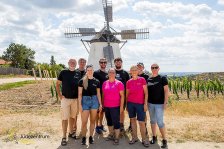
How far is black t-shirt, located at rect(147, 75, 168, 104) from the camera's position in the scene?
691 cm

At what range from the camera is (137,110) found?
704 cm

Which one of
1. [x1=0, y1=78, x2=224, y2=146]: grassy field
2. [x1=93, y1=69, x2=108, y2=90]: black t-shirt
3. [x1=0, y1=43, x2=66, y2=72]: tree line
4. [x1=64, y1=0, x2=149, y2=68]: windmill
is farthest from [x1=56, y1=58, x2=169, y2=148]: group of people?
[x1=0, y1=43, x2=66, y2=72]: tree line

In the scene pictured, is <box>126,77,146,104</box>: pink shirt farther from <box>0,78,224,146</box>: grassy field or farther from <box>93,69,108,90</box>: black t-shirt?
<box>0,78,224,146</box>: grassy field

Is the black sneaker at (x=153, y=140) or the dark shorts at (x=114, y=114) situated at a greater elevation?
the dark shorts at (x=114, y=114)

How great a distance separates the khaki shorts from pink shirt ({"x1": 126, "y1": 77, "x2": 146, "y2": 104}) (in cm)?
129

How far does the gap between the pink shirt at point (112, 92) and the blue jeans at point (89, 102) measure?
237mm

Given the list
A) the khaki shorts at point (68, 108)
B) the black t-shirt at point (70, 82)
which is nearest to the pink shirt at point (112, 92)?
the black t-shirt at point (70, 82)

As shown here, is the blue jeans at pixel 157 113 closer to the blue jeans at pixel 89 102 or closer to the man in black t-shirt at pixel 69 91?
the blue jeans at pixel 89 102

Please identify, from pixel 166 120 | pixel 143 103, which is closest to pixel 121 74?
pixel 143 103

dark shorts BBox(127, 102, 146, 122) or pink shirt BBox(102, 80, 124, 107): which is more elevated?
pink shirt BBox(102, 80, 124, 107)

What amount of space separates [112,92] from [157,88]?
986 millimetres

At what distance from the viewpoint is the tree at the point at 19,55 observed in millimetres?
59000

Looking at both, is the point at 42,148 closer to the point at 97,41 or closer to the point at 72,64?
the point at 72,64

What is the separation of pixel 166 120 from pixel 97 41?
1864 cm
